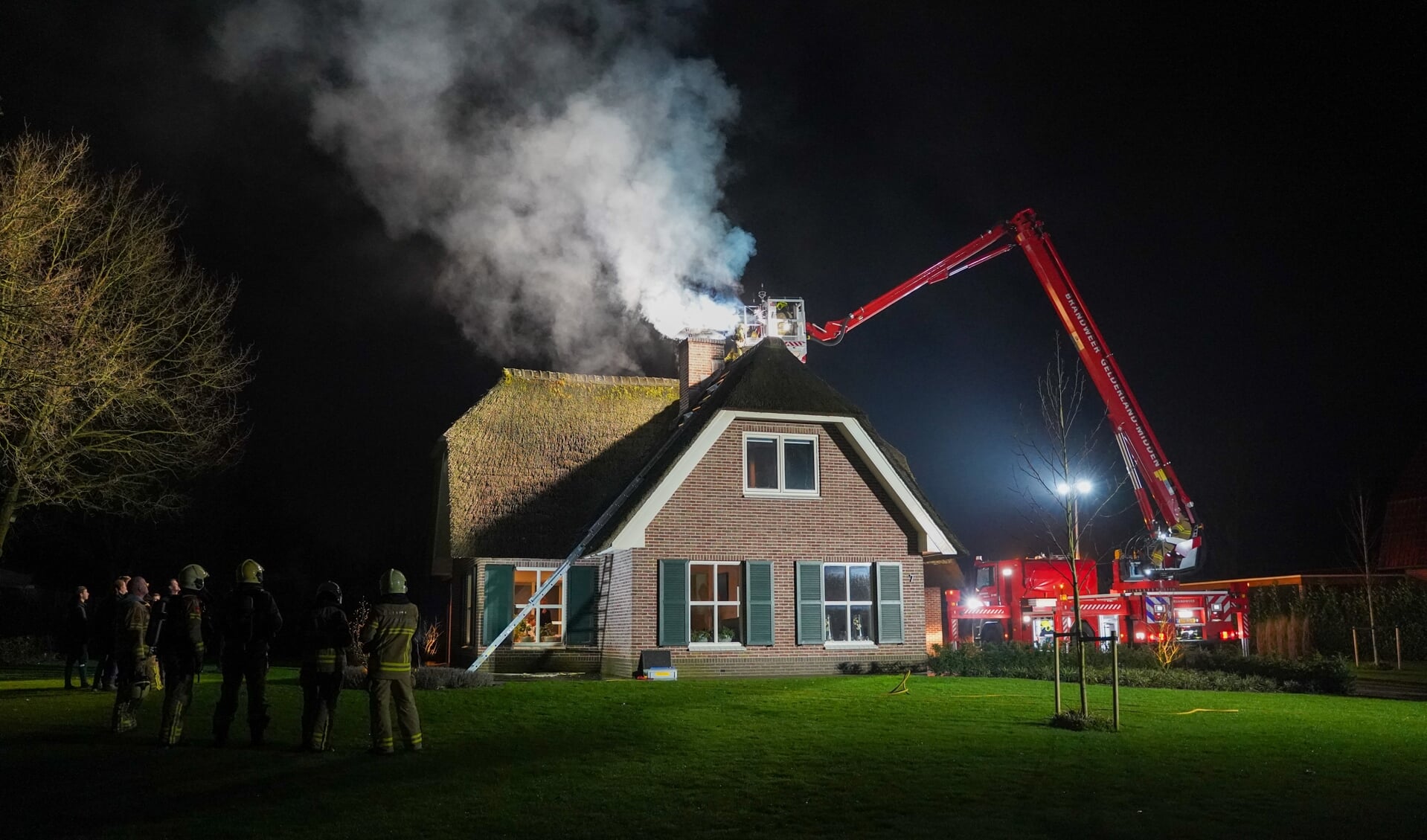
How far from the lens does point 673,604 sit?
64.1 ft

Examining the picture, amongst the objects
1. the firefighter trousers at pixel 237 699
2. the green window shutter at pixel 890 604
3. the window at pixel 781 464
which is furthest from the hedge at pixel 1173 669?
the firefighter trousers at pixel 237 699

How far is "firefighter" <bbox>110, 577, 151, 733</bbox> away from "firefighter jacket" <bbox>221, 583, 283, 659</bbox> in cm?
149

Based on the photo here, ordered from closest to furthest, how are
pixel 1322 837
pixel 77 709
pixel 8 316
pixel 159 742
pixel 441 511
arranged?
1. pixel 1322 837
2. pixel 159 742
3. pixel 77 709
4. pixel 8 316
5. pixel 441 511

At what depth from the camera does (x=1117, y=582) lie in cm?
2744

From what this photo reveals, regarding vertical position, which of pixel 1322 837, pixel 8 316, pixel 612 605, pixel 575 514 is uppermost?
pixel 8 316

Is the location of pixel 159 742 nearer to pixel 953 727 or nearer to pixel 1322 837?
pixel 953 727

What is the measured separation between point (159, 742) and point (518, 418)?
15.2 metres

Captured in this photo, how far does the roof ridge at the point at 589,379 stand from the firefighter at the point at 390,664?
16195mm

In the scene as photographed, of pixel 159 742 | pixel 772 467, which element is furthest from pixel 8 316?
pixel 772 467

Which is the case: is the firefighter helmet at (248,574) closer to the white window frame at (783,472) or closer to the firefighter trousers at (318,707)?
the firefighter trousers at (318,707)

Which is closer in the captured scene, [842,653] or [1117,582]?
[842,653]

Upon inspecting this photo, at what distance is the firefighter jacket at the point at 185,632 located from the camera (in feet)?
33.8

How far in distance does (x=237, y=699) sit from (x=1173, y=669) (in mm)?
14481

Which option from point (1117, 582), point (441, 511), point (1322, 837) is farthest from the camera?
point (1117, 582)
